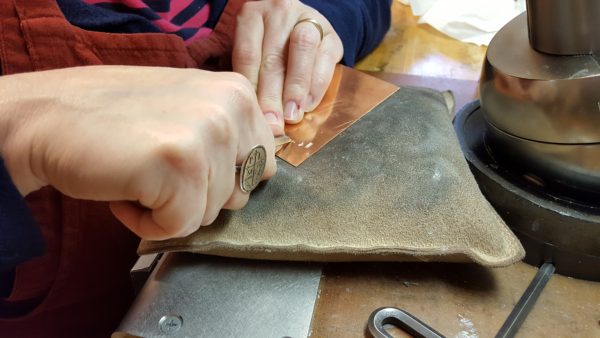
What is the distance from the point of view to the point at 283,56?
67cm

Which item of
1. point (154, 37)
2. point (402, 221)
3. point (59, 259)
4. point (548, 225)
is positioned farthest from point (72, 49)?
point (548, 225)

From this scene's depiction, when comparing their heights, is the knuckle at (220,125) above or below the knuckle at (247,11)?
above

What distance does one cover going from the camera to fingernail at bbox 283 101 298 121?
0.60 m

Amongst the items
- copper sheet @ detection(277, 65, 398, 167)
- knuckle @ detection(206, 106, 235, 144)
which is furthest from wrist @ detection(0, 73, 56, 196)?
copper sheet @ detection(277, 65, 398, 167)

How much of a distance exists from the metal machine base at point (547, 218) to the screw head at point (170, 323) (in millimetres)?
305

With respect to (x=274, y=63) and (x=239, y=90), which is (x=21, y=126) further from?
(x=274, y=63)

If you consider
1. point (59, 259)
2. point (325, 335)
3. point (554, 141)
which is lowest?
point (59, 259)

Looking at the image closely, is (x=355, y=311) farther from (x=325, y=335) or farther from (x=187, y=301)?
(x=187, y=301)

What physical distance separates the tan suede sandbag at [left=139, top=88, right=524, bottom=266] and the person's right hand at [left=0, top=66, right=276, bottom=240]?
49mm

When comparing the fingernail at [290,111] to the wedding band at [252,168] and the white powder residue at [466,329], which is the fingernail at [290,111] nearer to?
the wedding band at [252,168]

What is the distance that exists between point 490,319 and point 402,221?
4.1 inches

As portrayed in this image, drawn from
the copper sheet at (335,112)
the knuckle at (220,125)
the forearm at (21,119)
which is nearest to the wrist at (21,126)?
the forearm at (21,119)

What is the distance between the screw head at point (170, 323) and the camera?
0.42 meters

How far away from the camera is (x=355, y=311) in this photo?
1.42 ft
